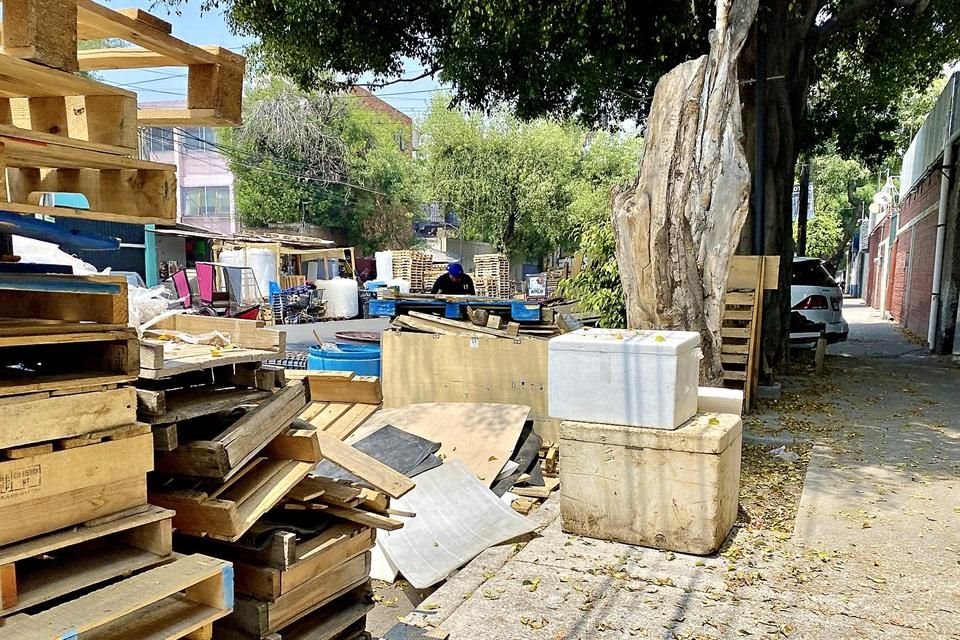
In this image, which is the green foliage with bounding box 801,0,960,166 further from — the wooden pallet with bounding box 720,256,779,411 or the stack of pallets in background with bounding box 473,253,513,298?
the stack of pallets in background with bounding box 473,253,513,298

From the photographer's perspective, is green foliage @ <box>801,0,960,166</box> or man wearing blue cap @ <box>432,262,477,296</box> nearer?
man wearing blue cap @ <box>432,262,477,296</box>

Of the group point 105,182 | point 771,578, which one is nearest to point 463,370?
point 771,578

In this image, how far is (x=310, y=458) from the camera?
3322mm

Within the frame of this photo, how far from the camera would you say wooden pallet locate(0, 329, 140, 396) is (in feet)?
7.94

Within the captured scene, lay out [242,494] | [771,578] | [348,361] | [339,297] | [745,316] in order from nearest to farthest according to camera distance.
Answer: [242,494], [771,578], [348,361], [745,316], [339,297]

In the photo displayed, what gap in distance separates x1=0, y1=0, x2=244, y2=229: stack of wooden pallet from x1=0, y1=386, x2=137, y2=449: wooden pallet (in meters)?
0.61

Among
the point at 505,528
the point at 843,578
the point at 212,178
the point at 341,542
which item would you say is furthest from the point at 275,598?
the point at 212,178

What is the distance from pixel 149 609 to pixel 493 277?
84.8 feet

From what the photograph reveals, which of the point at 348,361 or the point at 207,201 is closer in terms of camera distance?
the point at 348,361

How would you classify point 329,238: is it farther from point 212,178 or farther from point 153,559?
point 153,559

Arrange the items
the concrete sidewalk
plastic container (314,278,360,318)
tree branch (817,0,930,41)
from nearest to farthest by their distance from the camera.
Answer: the concrete sidewalk → tree branch (817,0,930,41) → plastic container (314,278,360,318)

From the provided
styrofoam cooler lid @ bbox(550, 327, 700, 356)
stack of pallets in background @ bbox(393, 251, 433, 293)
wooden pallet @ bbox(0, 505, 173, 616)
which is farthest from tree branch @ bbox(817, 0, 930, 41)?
stack of pallets in background @ bbox(393, 251, 433, 293)

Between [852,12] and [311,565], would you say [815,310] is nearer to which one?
[852,12]

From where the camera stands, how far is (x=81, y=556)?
8.65 ft
